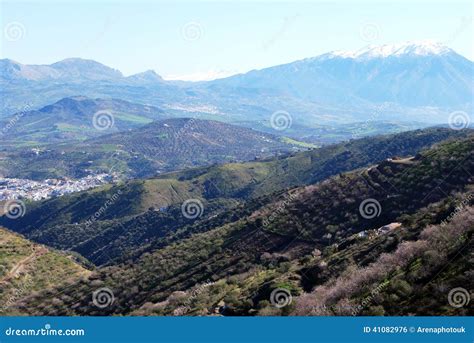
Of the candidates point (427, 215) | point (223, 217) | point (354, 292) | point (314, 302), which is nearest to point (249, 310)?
point (314, 302)

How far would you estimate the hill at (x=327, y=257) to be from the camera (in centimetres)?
2950

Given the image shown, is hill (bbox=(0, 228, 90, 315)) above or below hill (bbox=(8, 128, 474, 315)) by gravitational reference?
below

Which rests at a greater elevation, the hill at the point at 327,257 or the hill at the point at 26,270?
the hill at the point at 327,257

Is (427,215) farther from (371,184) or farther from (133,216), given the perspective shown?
(133,216)

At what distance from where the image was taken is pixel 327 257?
150ft

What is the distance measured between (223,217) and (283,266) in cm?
6966

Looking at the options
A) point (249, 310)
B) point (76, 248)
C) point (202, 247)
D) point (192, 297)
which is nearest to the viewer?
point (249, 310)

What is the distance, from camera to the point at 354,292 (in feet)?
99.0

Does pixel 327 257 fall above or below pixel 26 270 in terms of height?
above

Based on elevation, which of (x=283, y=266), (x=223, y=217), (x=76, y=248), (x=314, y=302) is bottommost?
(x=76, y=248)

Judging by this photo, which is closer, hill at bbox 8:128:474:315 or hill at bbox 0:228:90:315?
hill at bbox 8:128:474:315

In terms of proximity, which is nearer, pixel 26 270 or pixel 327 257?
pixel 327 257

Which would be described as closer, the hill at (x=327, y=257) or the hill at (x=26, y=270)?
the hill at (x=327, y=257)

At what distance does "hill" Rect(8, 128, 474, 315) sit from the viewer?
29.5 m
